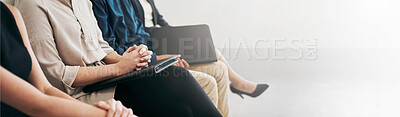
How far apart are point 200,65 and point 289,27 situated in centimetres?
199

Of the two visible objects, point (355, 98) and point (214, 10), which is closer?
point (355, 98)

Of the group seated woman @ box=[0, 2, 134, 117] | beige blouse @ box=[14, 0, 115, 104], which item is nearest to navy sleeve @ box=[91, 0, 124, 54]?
beige blouse @ box=[14, 0, 115, 104]

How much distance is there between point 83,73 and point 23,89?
0.49 m

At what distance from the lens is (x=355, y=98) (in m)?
2.52

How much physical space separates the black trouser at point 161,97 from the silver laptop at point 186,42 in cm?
76

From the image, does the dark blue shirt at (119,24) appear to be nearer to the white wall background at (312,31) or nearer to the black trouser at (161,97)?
the black trouser at (161,97)

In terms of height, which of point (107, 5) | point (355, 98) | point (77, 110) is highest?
point (107, 5)

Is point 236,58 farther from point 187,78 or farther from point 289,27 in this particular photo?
point 187,78

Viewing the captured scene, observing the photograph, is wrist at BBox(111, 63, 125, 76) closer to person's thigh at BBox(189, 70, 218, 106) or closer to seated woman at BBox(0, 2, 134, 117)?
seated woman at BBox(0, 2, 134, 117)

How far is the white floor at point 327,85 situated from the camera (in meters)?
2.26

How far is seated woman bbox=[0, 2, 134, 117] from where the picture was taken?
0.63 m

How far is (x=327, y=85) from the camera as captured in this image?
9.55 feet

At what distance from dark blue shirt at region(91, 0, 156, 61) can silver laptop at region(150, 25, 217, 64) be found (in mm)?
71

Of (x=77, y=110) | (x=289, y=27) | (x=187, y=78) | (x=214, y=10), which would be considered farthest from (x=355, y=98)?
(x=77, y=110)
